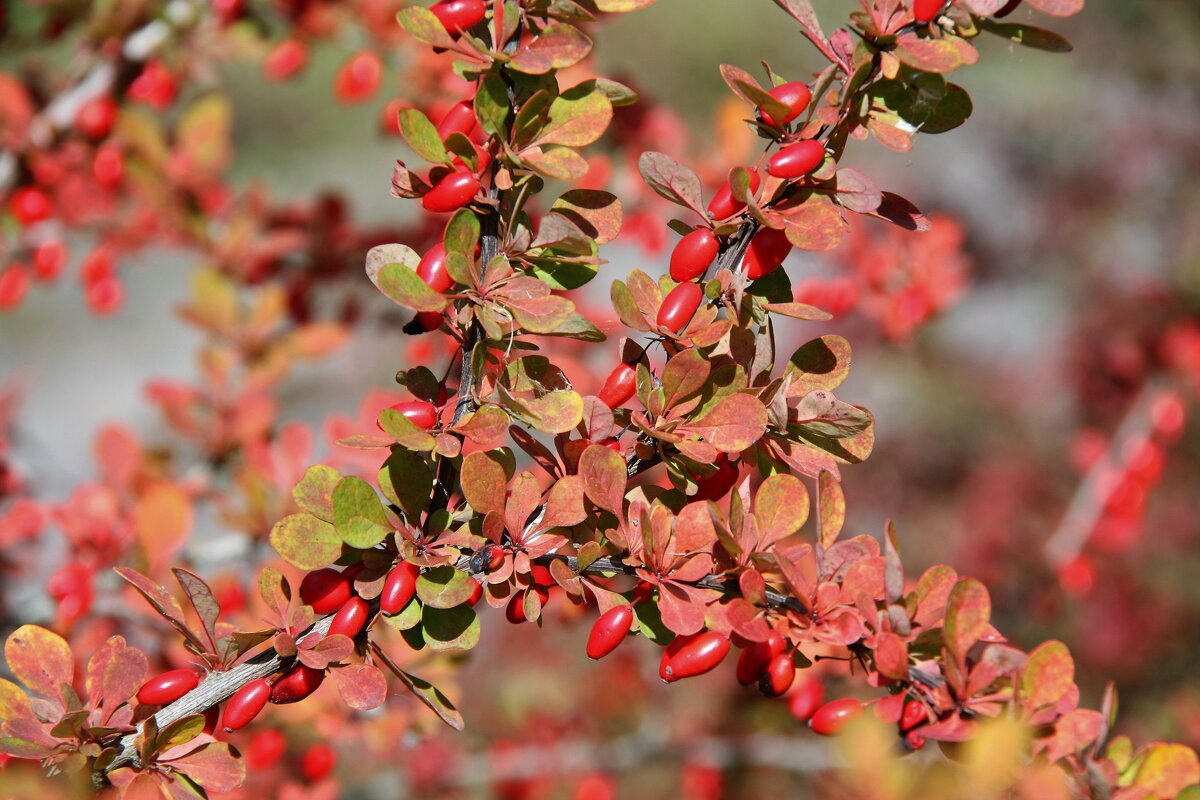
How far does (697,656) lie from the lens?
1.82 ft

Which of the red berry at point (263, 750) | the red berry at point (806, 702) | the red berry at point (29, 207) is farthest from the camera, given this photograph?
the red berry at point (29, 207)

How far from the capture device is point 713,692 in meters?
2.25

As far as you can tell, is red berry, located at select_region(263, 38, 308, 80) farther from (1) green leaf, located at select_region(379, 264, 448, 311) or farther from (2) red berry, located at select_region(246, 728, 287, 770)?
(1) green leaf, located at select_region(379, 264, 448, 311)

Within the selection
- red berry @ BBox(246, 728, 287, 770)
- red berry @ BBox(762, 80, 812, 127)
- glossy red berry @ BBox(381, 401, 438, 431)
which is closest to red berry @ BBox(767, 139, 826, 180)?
red berry @ BBox(762, 80, 812, 127)

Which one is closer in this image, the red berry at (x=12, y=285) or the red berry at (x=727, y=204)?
the red berry at (x=727, y=204)

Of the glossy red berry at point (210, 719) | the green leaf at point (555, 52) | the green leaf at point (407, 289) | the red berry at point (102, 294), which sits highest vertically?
the green leaf at point (555, 52)

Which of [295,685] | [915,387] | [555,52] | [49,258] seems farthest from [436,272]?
[915,387]

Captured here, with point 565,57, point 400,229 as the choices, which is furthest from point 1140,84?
point 565,57

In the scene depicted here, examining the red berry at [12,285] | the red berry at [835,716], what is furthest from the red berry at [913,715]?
the red berry at [12,285]

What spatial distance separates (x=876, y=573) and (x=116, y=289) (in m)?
1.33

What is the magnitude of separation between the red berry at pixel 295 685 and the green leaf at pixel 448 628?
0.23 feet

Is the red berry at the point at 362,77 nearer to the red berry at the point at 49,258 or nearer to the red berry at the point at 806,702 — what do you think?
the red berry at the point at 49,258

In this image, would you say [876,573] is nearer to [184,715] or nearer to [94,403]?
[184,715]

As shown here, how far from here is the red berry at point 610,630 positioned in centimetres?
54
